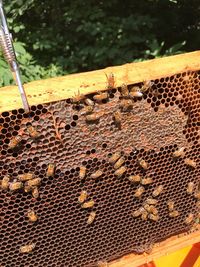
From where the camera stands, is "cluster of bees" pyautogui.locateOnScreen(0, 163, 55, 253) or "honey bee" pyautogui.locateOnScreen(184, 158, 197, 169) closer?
"cluster of bees" pyautogui.locateOnScreen(0, 163, 55, 253)

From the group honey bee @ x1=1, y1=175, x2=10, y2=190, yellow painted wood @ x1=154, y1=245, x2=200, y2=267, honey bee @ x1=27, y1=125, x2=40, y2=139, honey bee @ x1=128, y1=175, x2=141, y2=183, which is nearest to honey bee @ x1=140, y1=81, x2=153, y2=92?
honey bee @ x1=128, y1=175, x2=141, y2=183

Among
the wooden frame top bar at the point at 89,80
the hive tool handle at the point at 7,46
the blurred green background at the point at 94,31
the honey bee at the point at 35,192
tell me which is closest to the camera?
the hive tool handle at the point at 7,46

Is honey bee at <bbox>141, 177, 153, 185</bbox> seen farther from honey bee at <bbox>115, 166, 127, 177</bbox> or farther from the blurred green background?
the blurred green background

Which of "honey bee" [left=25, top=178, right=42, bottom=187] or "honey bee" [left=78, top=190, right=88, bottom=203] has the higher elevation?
"honey bee" [left=25, top=178, right=42, bottom=187]

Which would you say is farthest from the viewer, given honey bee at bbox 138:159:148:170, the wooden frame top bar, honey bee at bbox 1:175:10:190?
honey bee at bbox 138:159:148:170

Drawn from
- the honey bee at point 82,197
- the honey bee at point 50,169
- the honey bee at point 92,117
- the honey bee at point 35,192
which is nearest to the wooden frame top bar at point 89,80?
the honey bee at point 92,117

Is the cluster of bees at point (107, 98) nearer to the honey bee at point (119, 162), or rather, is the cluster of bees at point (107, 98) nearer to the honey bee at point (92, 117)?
the honey bee at point (92, 117)

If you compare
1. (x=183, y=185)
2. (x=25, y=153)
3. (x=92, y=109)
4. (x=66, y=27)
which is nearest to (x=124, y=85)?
(x=92, y=109)
